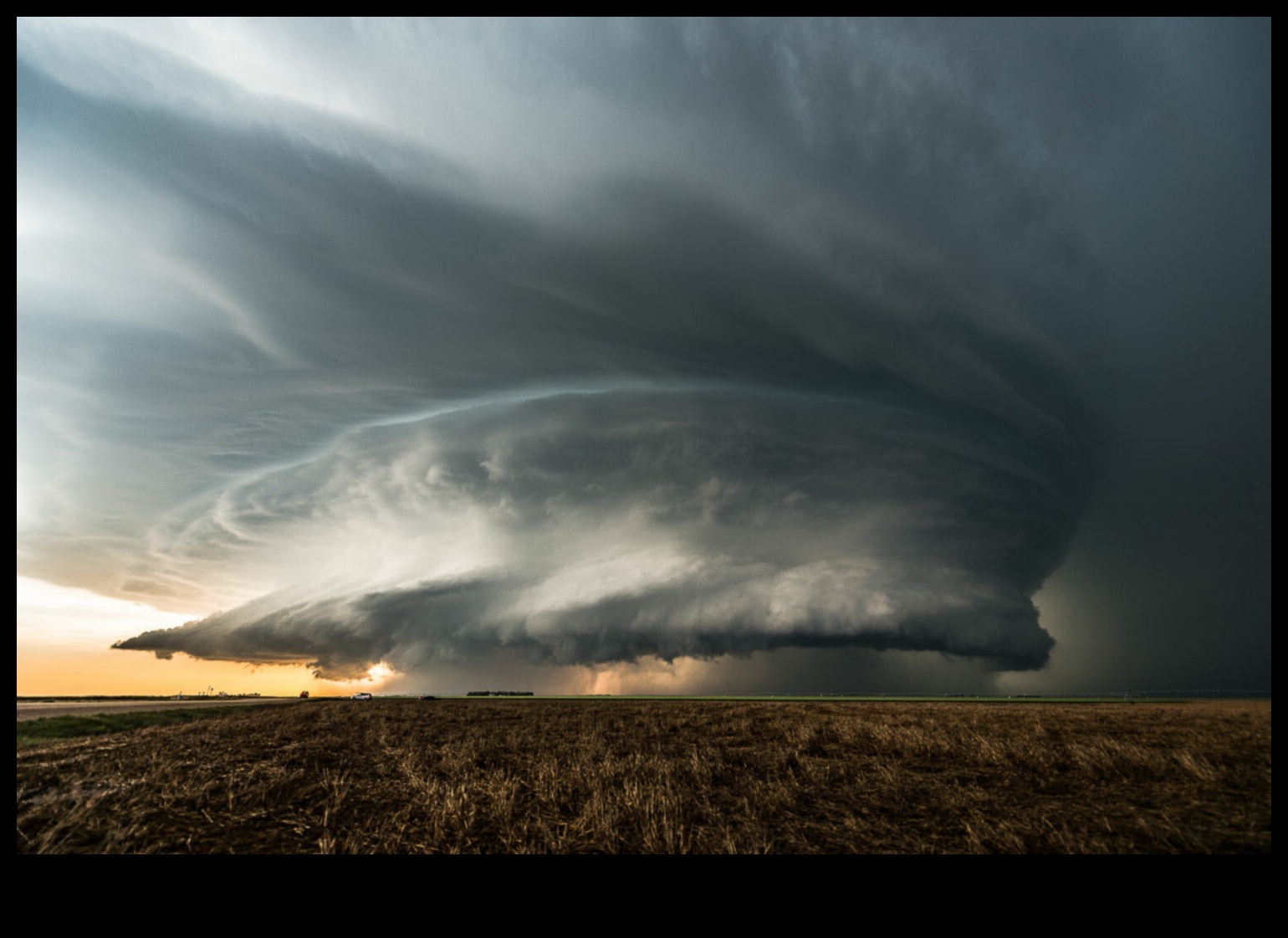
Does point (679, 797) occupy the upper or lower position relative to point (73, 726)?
lower

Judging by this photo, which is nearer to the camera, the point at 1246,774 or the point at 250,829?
the point at 1246,774

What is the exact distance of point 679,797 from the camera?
14062 mm

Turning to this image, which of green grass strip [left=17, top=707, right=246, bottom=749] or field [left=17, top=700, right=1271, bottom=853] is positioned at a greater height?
green grass strip [left=17, top=707, right=246, bottom=749]

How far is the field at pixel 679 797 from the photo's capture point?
1096 cm

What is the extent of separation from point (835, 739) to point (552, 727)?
1772 centimetres

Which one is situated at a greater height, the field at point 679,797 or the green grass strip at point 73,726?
the green grass strip at point 73,726

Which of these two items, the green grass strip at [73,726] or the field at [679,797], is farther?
the green grass strip at [73,726]

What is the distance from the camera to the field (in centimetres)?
1096

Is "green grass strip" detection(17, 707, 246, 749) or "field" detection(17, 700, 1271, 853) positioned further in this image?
"green grass strip" detection(17, 707, 246, 749)

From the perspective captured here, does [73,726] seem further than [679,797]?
Yes
